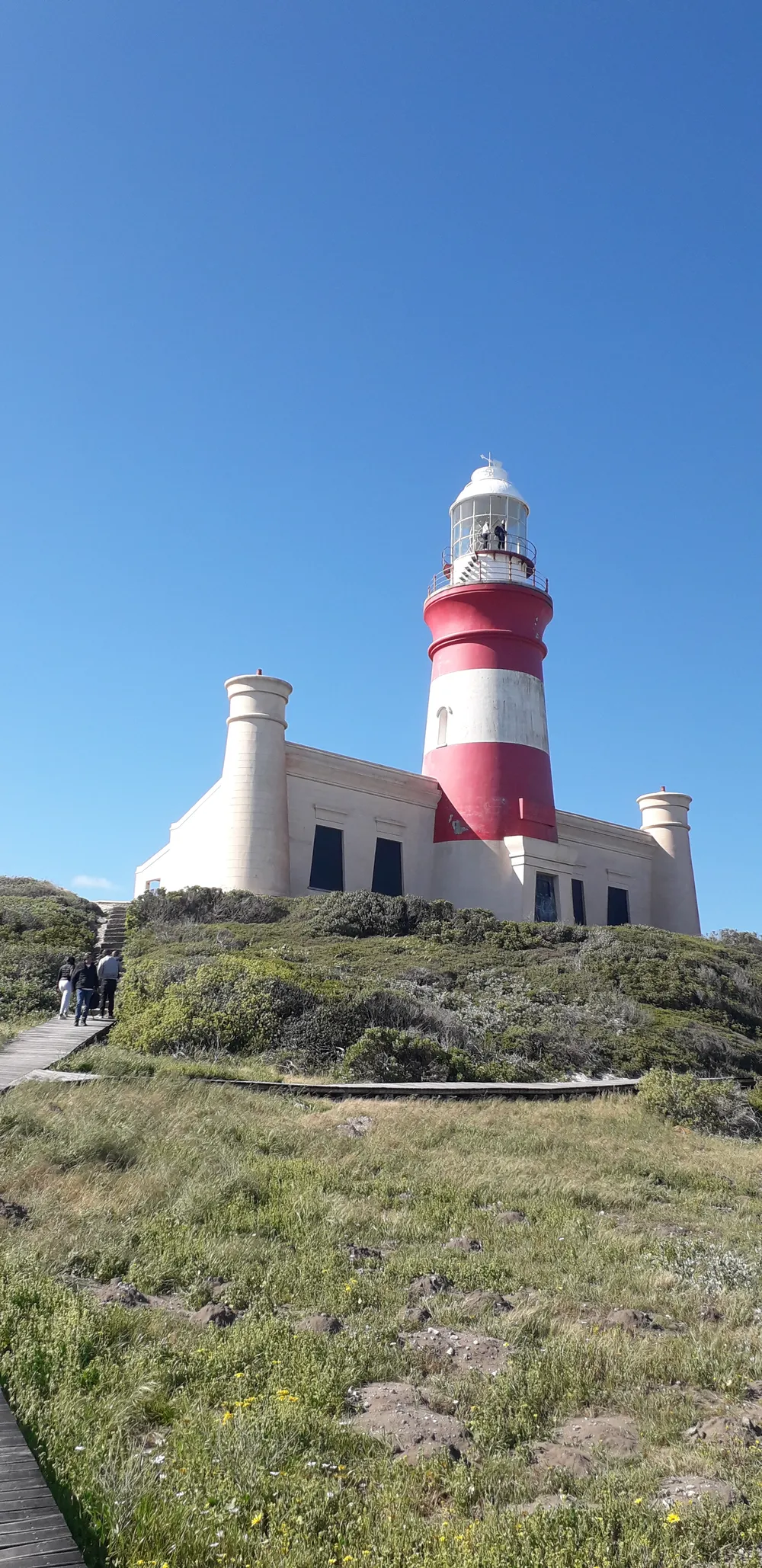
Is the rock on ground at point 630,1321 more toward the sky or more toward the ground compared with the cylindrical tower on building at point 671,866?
more toward the ground

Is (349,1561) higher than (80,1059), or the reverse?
(80,1059)

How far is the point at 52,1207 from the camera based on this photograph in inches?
287

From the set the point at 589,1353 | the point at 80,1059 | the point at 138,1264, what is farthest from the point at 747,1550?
the point at 80,1059

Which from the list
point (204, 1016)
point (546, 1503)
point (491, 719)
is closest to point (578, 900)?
point (491, 719)

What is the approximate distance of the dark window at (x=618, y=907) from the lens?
119 ft

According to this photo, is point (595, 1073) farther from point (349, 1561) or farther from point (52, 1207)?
point (349, 1561)

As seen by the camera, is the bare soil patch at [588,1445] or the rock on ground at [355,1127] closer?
the bare soil patch at [588,1445]

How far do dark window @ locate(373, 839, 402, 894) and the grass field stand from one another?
20.0 metres

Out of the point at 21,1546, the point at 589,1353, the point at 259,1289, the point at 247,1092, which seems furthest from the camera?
the point at 247,1092

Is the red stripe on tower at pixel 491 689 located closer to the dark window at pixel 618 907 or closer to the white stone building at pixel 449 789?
the white stone building at pixel 449 789

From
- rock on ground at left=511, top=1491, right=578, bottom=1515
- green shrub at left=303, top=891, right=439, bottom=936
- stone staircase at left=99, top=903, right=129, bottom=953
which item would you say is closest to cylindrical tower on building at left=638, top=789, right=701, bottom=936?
green shrub at left=303, top=891, right=439, bottom=936

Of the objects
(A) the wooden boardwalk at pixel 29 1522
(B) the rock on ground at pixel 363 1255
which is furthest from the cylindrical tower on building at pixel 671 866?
(A) the wooden boardwalk at pixel 29 1522

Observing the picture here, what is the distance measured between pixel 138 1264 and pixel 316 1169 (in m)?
2.68

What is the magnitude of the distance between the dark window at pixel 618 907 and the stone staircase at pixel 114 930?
Answer: 16341 millimetres
